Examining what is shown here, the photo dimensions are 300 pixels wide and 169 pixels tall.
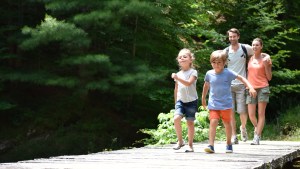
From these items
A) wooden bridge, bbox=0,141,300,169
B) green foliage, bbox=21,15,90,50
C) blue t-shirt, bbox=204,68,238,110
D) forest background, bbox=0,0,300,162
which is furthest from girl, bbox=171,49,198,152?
green foliage, bbox=21,15,90,50

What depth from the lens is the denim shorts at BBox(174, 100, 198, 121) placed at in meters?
6.90

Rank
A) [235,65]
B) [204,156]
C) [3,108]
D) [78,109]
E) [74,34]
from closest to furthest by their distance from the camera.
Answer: [204,156] → [235,65] → [74,34] → [3,108] → [78,109]

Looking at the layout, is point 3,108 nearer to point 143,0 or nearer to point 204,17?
point 143,0

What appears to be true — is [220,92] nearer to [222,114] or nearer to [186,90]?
[222,114]

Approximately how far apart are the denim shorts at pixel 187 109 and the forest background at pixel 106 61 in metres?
8.45

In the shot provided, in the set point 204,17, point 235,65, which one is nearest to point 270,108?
point 204,17

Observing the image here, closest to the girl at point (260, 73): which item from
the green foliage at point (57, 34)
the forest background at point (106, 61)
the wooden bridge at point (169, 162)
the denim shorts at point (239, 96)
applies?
the denim shorts at point (239, 96)

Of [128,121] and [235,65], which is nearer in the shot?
[235,65]

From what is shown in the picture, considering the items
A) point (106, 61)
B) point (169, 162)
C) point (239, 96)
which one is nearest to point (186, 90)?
point (169, 162)

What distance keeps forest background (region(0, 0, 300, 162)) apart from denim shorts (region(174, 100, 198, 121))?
845 centimetres

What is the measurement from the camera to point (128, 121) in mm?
17578

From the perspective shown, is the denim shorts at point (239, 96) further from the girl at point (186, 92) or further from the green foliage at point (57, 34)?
the green foliage at point (57, 34)

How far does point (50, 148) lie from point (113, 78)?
300 centimetres

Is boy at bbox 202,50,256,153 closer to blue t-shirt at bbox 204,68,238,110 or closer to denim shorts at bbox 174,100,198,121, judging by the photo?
blue t-shirt at bbox 204,68,238,110
